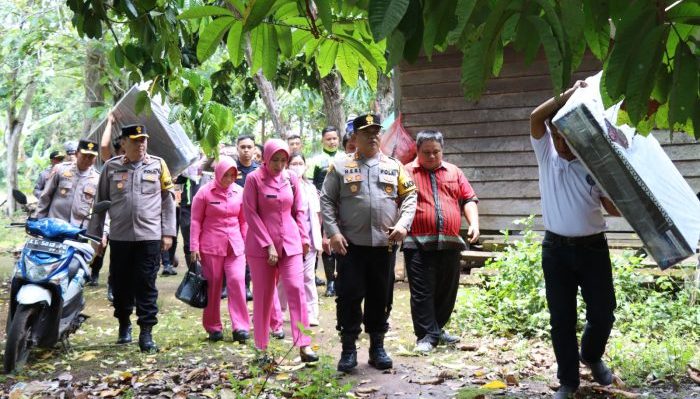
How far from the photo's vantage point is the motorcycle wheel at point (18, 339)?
6.02 metres

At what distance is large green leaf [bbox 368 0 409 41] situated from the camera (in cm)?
201

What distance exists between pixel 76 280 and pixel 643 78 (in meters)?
5.56

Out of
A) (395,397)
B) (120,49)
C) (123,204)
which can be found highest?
(120,49)

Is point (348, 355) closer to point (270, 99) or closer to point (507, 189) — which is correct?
point (507, 189)

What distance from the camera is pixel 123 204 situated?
22.6 ft

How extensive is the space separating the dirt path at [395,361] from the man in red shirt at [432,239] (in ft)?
0.97

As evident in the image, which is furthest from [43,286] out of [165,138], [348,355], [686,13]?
[686,13]

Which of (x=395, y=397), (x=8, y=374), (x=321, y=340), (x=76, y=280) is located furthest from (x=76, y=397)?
(x=321, y=340)

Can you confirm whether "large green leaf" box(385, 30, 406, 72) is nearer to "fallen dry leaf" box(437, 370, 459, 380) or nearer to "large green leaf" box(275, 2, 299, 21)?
"large green leaf" box(275, 2, 299, 21)

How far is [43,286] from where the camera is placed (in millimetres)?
6301

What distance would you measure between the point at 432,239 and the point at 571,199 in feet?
6.84

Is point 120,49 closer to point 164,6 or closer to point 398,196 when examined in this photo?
point 164,6

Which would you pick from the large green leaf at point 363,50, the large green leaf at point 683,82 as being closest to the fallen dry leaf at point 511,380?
the large green leaf at point 363,50

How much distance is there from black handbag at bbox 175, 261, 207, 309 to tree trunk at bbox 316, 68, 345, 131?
537cm
